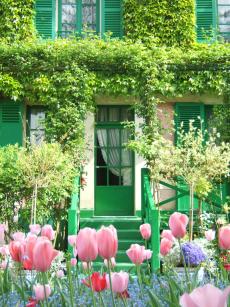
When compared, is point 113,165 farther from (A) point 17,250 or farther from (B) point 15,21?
(A) point 17,250

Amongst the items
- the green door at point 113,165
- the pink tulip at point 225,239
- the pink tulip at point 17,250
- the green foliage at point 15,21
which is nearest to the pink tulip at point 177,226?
the pink tulip at point 225,239

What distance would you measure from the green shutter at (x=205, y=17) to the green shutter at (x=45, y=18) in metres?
3.13

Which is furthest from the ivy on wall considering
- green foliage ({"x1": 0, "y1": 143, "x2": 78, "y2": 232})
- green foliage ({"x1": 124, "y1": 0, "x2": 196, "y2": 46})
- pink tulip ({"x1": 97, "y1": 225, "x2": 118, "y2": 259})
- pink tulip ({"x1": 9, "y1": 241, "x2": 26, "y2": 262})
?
pink tulip ({"x1": 97, "y1": 225, "x2": 118, "y2": 259})

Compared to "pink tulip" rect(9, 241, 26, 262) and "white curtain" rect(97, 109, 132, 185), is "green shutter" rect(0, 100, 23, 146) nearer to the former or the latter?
"white curtain" rect(97, 109, 132, 185)

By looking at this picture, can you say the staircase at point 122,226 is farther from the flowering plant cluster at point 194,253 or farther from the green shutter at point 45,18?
the green shutter at point 45,18

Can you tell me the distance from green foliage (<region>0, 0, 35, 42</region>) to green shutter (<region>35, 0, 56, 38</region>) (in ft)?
1.01

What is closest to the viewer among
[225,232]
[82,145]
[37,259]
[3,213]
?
[37,259]

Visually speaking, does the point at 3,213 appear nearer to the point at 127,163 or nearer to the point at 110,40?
the point at 127,163

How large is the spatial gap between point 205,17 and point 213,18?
0.18m

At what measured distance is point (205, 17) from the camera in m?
11.4

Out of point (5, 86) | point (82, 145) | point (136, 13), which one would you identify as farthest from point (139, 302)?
point (136, 13)

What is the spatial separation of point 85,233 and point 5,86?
9068 millimetres

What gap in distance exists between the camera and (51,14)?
1121cm

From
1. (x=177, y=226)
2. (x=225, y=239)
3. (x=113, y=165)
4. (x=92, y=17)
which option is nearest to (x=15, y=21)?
(x=92, y=17)
